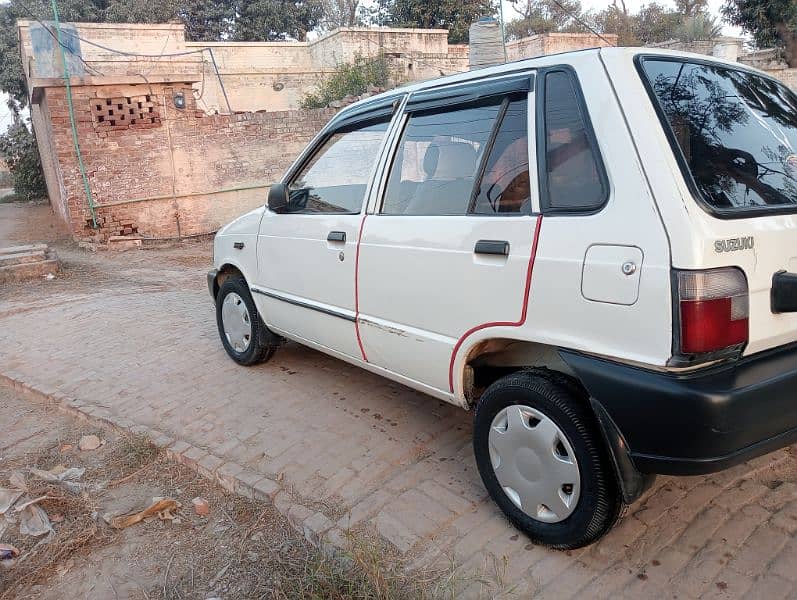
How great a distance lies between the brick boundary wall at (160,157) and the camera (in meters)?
11.4

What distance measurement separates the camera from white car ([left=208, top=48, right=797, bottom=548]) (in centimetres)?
212

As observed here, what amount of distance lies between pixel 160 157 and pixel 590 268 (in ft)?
37.6

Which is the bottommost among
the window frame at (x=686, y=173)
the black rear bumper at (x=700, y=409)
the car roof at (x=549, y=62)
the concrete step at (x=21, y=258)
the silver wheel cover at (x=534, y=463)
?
the concrete step at (x=21, y=258)

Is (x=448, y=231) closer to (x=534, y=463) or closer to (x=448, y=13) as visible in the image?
(x=534, y=463)

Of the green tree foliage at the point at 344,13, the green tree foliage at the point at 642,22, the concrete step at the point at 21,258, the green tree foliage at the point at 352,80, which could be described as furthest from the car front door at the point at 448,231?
the green tree foliage at the point at 344,13

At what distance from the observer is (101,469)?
368cm

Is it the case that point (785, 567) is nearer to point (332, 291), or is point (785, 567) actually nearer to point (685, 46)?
point (332, 291)

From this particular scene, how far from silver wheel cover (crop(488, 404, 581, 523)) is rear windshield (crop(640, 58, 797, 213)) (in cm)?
102

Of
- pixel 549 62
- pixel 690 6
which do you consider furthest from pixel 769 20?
pixel 549 62

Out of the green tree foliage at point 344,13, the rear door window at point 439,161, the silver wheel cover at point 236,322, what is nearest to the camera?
the rear door window at point 439,161

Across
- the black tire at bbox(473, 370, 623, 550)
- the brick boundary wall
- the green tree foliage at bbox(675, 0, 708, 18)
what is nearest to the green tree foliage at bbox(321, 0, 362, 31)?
the green tree foliage at bbox(675, 0, 708, 18)

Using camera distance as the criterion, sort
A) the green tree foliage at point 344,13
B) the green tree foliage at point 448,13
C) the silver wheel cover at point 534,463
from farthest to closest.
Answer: the green tree foliage at point 344,13, the green tree foliage at point 448,13, the silver wheel cover at point 534,463

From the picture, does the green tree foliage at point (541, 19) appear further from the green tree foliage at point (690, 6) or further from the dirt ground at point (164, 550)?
→ the dirt ground at point (164, 550)

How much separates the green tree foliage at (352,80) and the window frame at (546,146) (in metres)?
17.9
